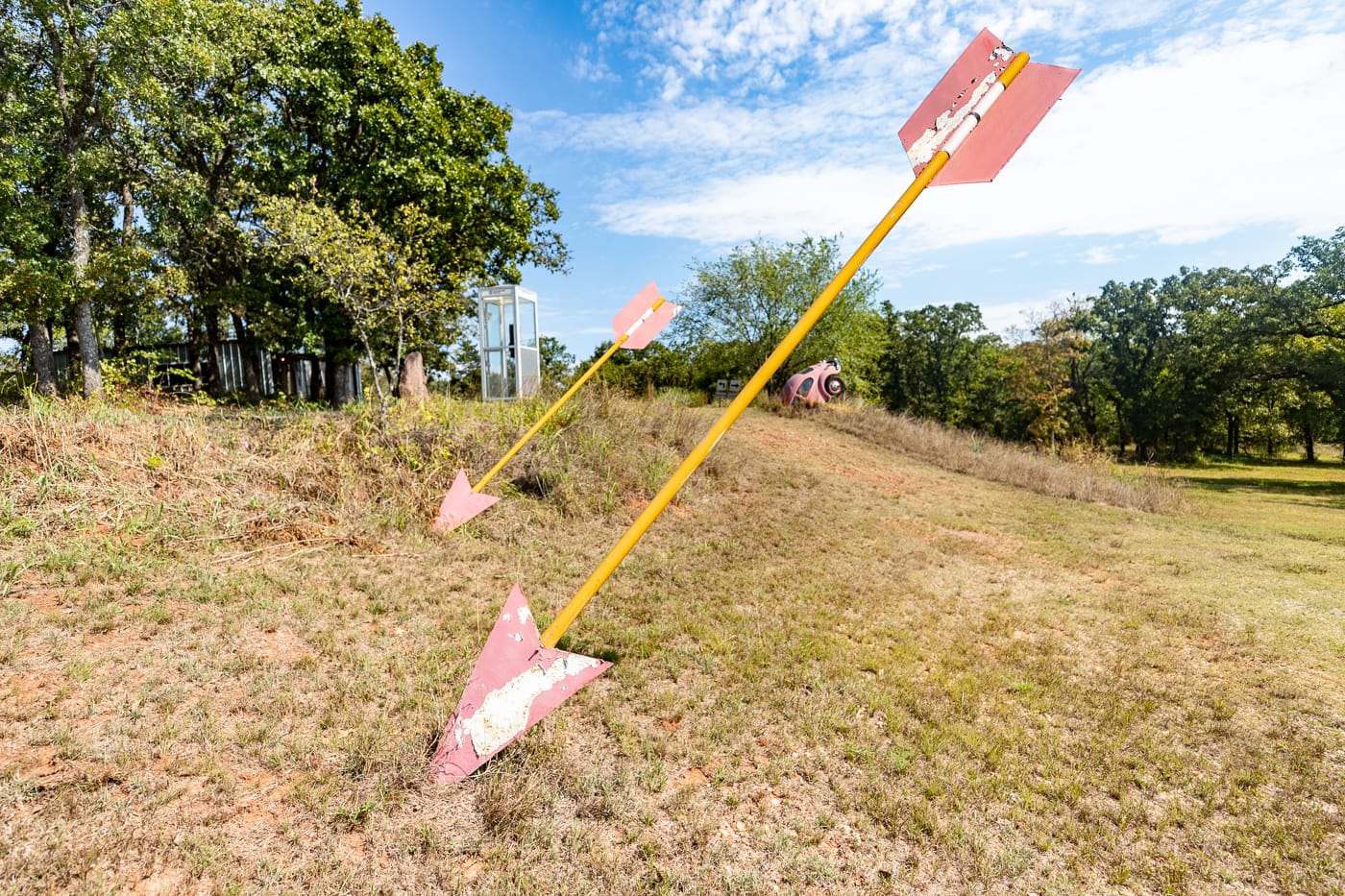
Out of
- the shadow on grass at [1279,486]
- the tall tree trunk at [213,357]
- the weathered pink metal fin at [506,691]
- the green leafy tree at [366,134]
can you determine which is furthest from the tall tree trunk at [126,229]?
the shadow on grass at [1279,486]

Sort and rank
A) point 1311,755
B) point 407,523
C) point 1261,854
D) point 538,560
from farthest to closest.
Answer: point 407,523, point 538,560, point 1311,755, point 1261,854

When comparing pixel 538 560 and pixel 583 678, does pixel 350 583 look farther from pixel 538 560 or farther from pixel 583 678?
pixel 583 678

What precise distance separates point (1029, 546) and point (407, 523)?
7384 mm

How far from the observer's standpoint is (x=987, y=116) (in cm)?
268

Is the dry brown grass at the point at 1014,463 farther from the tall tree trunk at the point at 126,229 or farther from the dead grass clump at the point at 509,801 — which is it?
the tall tree trunk at the point at 126,229

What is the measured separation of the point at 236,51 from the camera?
40.3ft

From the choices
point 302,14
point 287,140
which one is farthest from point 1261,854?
point 302,14

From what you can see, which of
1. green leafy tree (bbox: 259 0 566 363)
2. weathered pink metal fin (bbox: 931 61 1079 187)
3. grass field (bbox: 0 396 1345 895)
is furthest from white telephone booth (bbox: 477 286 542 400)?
weathered pink metal fin (bbox: 931 61 1079 187)

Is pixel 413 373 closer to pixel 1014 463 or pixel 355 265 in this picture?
pixel 355 265

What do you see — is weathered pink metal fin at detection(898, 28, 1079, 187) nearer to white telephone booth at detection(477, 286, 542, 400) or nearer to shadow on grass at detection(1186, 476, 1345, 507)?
white telephone booth at detection(477, 286, 542, 400)

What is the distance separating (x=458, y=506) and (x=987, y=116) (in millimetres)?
5324

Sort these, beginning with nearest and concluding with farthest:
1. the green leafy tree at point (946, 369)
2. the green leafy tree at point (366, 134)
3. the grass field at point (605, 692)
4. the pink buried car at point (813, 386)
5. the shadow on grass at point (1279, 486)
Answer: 1. the grass field at point (605, 692)
2. the green leafy tree at point (366, 134)
3. the pink buried car at point (813, 386)
4. the shadow on grass at point (1279, 486)
5. the green leafy tree at point (946, 369)

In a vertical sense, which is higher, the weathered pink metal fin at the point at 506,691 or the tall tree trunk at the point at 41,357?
the tall tree trunk at the point at 41,357

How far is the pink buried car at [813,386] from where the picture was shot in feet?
58.5
